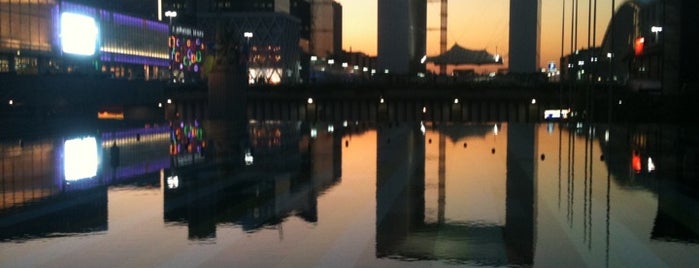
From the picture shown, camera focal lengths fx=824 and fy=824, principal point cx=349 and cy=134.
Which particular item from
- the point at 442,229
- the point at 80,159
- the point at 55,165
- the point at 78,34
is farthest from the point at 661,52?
the point at 442,229

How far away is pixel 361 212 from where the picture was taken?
2294 cm

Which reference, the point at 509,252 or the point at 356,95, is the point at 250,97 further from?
the point at 509,252

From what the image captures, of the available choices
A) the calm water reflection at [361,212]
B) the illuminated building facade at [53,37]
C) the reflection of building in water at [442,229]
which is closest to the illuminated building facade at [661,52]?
the calm water reflection at [361,212]

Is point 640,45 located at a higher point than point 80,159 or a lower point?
higher

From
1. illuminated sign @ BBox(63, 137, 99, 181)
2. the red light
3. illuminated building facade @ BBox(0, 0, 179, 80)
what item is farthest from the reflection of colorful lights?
the red light

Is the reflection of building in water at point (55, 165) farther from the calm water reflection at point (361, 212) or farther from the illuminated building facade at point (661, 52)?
the illuminated building facade at point (661, 52)

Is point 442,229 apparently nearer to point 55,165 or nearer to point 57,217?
point 57,217

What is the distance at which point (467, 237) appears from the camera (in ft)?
62.9

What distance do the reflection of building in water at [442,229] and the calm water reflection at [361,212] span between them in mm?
48

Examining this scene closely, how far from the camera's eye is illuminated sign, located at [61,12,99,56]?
112m

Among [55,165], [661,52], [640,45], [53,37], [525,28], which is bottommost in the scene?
[55,165]

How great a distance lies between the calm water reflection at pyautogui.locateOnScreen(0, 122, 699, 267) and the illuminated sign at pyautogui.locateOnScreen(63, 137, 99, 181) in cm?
85

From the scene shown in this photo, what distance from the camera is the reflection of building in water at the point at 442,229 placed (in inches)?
669

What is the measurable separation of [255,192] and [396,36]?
10573 centimetres
